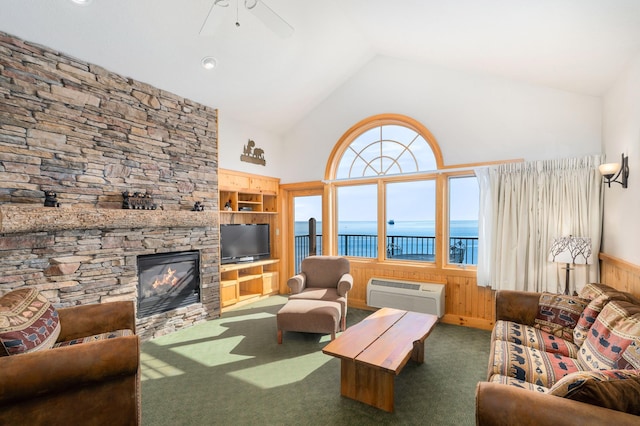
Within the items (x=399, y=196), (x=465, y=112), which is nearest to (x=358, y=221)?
(x=399, y=196)

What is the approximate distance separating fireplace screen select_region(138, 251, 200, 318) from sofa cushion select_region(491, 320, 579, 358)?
3.48m

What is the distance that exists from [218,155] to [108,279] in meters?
2.12

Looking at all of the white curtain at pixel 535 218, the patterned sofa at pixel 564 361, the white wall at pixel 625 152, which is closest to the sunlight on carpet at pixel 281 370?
the patterned sofa at pixel 564 361

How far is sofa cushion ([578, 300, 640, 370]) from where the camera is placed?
163 cm

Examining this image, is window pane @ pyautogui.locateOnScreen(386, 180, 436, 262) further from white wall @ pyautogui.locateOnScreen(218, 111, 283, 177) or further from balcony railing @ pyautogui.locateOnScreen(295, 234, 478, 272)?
white wall @ pyautogui.locateOnScreen(218, 111, 283, 177)

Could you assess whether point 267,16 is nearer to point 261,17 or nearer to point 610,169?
point 261,17

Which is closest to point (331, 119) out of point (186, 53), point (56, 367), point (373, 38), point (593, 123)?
point (373, 38)

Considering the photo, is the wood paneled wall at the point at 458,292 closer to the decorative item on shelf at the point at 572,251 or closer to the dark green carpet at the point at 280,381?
the dark green carpet at the point at 280,381

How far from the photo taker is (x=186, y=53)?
329 cm

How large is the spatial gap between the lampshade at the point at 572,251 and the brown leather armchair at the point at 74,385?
11.8 ft

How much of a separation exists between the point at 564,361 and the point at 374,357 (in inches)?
48.3

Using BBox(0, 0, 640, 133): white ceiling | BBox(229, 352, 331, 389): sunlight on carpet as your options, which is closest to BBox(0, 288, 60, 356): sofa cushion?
BBox(229, 352, 331, 389): sunlight on carpet

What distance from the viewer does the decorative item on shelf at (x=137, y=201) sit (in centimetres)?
325

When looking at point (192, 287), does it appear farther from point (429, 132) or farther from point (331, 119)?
point (429, 132)
